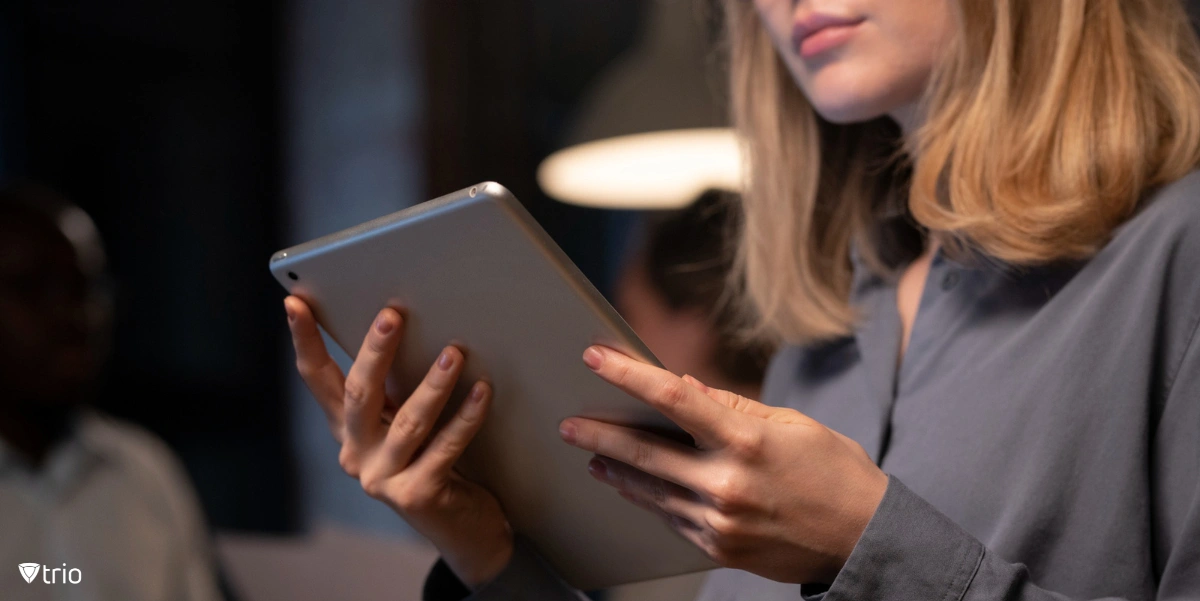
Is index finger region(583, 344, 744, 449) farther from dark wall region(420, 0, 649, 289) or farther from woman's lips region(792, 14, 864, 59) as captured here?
dark wall region(420, 0, 649, 289)

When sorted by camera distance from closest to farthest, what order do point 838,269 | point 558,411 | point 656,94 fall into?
point 558,411 → point 838,269 → point 656,94

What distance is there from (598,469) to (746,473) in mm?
114

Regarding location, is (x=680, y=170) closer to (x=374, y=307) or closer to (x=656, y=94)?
(x=656, y=94)

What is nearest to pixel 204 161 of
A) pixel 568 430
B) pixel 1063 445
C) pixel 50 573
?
pixel 50 573

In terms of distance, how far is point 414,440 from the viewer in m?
0.60

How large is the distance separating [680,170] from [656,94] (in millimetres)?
102

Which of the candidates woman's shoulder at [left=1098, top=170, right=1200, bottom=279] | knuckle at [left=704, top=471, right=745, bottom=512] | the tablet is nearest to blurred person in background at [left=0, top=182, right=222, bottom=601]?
the tablet

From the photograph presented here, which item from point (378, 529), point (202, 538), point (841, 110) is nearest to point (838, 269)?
point (841, 110)

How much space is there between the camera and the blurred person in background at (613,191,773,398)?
110 cm

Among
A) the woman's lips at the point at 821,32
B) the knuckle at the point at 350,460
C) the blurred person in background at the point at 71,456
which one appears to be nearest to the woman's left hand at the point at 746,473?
the knuckle at the point at 350,460

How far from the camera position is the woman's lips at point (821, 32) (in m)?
0.71

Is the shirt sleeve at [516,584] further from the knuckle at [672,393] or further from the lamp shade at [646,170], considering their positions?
the lamp shade at [646,170]

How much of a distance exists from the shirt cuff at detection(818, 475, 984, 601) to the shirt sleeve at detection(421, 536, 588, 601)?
0.30 metres

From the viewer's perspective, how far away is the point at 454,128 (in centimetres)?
101
